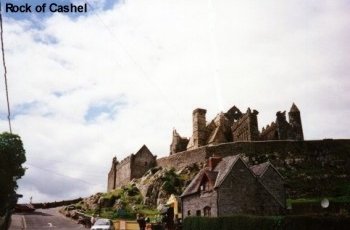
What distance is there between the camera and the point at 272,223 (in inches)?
1043

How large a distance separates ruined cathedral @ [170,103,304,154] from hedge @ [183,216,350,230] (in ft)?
133

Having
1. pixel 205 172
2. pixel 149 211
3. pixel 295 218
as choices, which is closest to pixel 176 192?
pixel 149 211

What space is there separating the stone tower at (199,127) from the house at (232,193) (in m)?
34.5

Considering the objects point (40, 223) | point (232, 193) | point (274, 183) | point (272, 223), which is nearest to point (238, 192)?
point (232, 193)

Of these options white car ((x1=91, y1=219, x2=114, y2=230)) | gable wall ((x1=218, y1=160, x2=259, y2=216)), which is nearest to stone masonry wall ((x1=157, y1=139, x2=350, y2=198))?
gable wall ((x1=218, y1=160, x2=259, y2=216))

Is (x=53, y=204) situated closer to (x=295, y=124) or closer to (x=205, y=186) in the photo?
(x=205, y=186)

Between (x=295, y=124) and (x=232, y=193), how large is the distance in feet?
121

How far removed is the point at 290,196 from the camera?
60.4 meters

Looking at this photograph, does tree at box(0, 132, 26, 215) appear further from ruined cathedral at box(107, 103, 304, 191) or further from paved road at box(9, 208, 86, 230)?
ruined cathedral at box(107, 103, 304, 191)

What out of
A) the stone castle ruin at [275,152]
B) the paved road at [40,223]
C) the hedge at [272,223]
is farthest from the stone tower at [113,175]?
the hedge at [272,223]

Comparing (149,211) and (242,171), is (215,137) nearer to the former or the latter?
(149,211)

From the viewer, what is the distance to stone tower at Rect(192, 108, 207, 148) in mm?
80644

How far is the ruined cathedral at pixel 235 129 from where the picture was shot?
73625mm

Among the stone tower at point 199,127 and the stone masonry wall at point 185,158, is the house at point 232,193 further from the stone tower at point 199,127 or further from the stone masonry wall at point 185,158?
the stone tower at point 199,127
